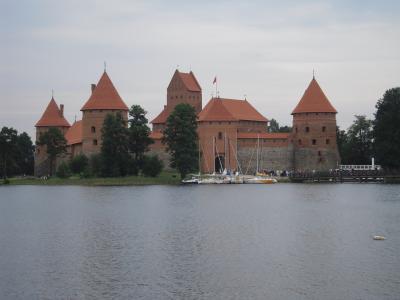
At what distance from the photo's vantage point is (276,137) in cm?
5903

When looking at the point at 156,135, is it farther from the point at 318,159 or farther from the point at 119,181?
the point at 119,181

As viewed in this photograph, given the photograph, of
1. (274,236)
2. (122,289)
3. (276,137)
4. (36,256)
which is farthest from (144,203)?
(276,137)

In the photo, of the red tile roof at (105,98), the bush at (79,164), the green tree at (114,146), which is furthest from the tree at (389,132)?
the bush at (79,164)

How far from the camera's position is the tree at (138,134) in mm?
50219

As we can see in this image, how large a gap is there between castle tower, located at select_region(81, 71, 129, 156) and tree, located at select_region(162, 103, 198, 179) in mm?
8533

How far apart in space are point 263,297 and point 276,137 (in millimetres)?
44348

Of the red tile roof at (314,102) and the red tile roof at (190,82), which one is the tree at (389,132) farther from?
the red tile roof at (190,82)

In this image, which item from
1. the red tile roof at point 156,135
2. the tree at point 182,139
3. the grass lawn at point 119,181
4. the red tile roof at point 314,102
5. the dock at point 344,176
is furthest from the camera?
the red tile roof at point 156,135

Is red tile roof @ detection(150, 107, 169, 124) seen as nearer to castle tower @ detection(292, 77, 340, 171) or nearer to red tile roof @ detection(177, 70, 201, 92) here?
red tile roof @ detection(177, 70, 201, 92)

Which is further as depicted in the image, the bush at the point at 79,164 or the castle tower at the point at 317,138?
the castle tower at the point at 317,138

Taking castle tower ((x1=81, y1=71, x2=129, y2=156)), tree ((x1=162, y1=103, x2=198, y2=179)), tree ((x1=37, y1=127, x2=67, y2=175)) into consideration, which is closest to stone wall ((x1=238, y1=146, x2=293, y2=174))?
tree ((x1=162, y1=103, x2=198, y2=179))

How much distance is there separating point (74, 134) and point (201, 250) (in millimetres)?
45242

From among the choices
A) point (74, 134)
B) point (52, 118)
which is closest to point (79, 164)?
point (74, 134)

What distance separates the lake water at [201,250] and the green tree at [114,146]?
14.5 m
